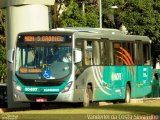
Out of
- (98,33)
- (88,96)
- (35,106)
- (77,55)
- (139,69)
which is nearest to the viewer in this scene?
(77,55)

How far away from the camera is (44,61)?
26.0m

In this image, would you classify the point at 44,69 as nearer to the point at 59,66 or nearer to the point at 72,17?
the point at 59,66

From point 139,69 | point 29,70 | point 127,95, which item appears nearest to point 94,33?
point 29,70

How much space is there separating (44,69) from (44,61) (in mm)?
293

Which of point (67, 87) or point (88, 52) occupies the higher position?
point (88, 52)

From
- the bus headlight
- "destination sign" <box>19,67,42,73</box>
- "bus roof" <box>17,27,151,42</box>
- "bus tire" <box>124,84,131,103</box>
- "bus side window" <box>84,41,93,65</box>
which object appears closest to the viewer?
the bus headlight

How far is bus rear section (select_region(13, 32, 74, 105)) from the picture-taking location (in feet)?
84.9

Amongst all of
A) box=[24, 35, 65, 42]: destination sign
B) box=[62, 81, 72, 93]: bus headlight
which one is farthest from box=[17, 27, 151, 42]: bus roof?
box=[62, 81, 72, 93]: bus headlight

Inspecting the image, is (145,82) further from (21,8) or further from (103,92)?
(21,8)

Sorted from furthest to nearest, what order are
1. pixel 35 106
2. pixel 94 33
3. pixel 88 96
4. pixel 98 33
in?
pixel 98 33 < pixel 94 33 < pixel 88 96 < pixel 35 106

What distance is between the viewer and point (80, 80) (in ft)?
87.4

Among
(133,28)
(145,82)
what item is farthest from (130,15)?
(145,82)

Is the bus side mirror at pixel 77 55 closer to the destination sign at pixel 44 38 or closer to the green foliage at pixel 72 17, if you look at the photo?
the destination sign at pixel 44 38

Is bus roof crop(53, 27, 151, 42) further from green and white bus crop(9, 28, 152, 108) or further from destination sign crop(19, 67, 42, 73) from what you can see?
destination sign crop(19, 67, 42, 73)
